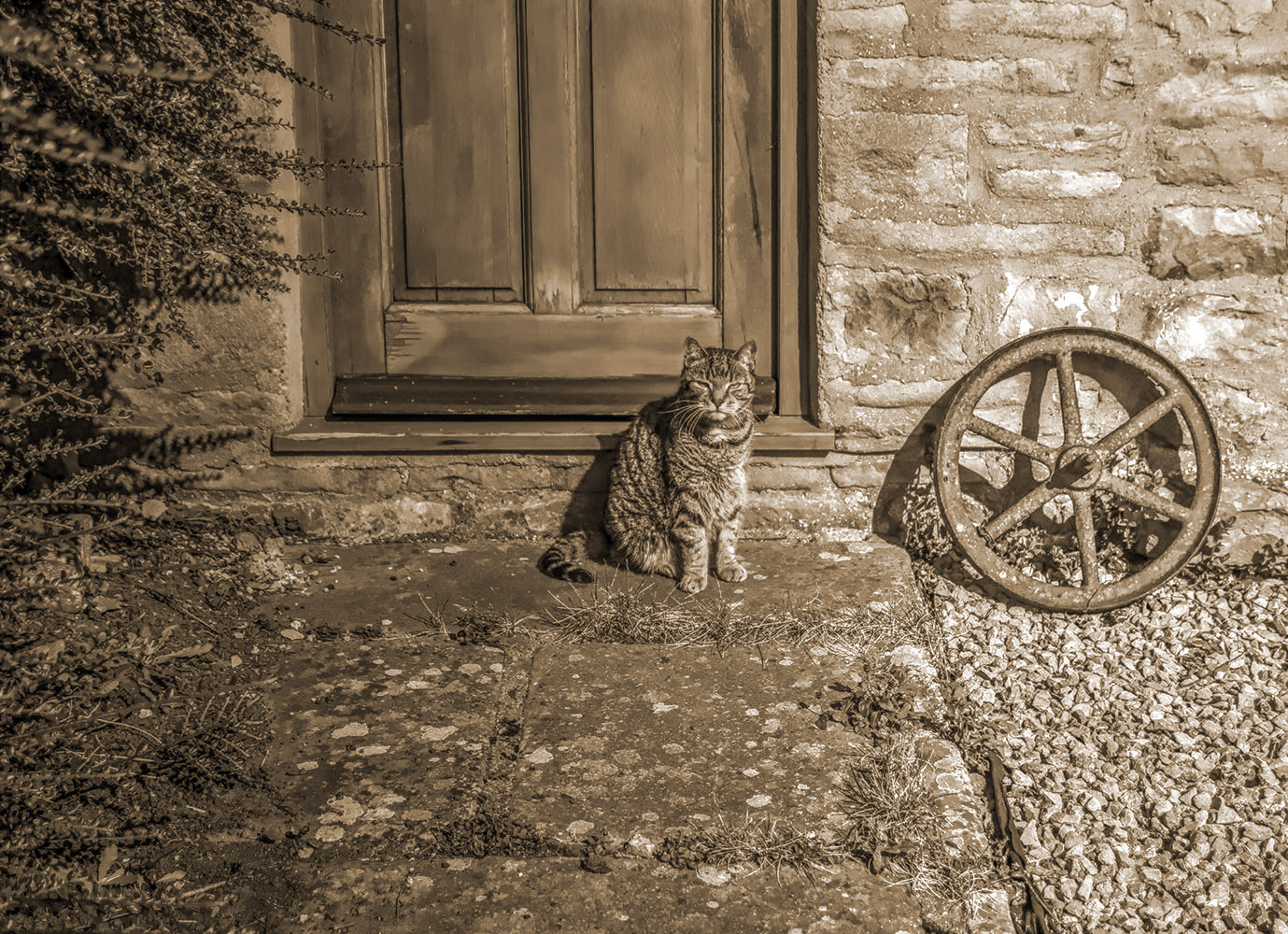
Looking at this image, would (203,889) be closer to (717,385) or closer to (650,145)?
(717,385)

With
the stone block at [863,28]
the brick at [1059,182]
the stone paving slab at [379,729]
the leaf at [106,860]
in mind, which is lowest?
the leaf at [106,860]

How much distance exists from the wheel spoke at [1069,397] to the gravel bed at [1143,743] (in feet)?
1.99

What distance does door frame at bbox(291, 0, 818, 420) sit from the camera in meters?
3.99

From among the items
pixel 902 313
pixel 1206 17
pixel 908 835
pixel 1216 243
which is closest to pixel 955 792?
pixel 908 835

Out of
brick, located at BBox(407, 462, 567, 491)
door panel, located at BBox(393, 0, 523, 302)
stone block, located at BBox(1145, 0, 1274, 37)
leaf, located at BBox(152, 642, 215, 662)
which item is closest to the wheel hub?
stone block, located at BBox(1145, 0, 1274, 37)

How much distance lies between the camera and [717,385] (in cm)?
364

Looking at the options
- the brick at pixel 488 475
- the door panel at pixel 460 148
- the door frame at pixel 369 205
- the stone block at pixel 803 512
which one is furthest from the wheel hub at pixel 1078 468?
the door panel at pixel 460 148

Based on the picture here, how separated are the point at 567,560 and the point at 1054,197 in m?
2.07

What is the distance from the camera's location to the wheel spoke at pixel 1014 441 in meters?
3.77

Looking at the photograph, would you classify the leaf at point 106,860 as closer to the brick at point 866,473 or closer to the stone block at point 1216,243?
the brick at point 866,473

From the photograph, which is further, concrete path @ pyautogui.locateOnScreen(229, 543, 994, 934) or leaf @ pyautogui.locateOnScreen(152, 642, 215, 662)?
leaf @ pyautogui.locateOnScreen(152, 642, 215, 662)

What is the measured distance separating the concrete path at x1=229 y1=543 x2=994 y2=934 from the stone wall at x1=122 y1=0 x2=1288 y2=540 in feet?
1.41

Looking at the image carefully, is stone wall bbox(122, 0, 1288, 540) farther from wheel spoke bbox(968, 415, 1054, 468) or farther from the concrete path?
the concrete path

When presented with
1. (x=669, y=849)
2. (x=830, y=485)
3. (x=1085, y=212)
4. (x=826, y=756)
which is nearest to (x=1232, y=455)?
(x=1085, y=212)
